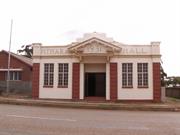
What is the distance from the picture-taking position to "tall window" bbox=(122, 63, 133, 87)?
105 ft

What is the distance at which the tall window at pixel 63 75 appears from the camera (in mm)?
33031

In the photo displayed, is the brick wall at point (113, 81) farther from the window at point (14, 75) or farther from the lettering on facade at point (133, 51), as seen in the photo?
the window at point (14, 75)

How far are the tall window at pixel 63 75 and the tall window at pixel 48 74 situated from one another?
0.88 metres

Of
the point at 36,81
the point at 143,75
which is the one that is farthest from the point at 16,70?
the point at 143,75

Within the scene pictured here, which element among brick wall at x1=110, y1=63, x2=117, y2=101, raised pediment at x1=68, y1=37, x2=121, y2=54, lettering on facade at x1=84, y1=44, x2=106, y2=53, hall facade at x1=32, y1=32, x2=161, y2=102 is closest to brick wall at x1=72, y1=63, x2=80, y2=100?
hall facade at x1=32, y1=32, x2=161, y2=102

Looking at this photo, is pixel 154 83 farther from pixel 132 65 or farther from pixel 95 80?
pixel 95 80

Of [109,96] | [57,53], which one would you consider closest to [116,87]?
[109,96]

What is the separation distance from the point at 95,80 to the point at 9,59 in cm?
1217

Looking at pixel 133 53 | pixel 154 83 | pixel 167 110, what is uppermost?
pixel 133 53

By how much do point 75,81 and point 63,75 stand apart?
1465 millimetres

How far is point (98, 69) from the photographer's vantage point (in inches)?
1308

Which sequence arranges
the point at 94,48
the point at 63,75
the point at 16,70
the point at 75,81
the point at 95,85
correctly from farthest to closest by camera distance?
the point at 16,70 < the point at 95,85 < the point at 63,75 < the point at 75,81 < the point at 94,48

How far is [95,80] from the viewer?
113 ft

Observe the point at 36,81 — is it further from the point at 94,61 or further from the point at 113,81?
the point at 113,81
